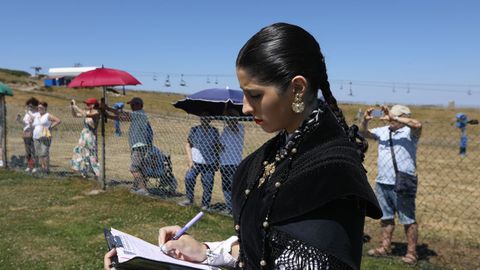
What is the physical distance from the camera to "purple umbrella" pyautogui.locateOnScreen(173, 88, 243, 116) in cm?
752

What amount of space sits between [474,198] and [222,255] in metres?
9.34

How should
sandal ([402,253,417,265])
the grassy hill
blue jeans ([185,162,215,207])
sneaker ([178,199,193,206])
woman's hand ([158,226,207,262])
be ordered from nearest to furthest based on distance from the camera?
woman's hand ([158,226,207,262])
sandal ([402,253,417,265])
blue jeans ([185,162,215,207])
sneaker ([178,199,193,206])
the grassy hill

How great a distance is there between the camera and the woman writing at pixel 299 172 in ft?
4.33

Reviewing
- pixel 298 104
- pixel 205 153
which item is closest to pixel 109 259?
pixel 298 104

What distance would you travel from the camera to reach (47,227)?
6566mm

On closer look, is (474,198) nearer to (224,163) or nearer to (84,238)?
(224,163)

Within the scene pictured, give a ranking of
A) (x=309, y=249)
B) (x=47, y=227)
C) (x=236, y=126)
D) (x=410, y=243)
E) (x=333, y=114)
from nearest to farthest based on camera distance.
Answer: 1. (x=309, y=249)
2. (x=333, y=114)
3. (x=410, y=243)
4. (x=47, y=227)
5. (x=236, y=126)

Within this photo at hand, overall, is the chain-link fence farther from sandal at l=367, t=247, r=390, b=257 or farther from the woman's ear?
the woman's ear

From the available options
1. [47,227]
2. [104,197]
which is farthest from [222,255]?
[104,197]

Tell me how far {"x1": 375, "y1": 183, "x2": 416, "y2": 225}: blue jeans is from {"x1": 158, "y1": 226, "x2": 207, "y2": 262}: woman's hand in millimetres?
3962

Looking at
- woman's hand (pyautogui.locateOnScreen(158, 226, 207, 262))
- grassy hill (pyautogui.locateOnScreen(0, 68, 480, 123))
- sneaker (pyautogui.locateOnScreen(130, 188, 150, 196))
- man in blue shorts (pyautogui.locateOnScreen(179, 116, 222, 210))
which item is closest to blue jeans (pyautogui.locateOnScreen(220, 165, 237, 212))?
man in blue shorts (pyautogui.locateOnScreen(179, 116, 222, 210))

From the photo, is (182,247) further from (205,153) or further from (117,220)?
(205,153)

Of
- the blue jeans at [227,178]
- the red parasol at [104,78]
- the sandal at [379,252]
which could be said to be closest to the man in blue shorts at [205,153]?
the blue jeans at [227,178]

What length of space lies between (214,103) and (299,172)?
621 centimetres
